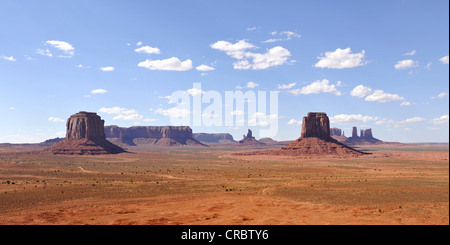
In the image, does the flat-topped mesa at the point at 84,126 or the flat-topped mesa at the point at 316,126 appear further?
the flat-topped mesa at the point at 316,126

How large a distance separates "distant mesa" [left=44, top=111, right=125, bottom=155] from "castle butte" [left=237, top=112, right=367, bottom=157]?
7980 cm

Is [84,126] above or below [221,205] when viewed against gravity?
above

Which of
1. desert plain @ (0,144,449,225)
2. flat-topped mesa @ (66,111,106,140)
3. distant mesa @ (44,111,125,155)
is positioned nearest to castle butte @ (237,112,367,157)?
distant mesa @ (44,111,125,155)

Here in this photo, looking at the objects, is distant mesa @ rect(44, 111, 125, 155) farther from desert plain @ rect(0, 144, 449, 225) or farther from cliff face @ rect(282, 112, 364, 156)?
desert plain @ rect(0, 144, 449, 225)

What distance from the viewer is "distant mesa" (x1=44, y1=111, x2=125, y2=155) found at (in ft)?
435

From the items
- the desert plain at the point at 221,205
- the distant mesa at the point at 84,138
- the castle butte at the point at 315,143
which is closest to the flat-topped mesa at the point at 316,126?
the castle butte at the point at 315,143

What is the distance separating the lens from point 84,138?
472ft

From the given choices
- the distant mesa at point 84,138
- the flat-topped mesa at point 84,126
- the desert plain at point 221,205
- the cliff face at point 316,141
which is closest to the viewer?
Result: the desert plain at point 221,205

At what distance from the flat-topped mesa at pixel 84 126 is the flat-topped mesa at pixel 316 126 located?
108196 millimetres

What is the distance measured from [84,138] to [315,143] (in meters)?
115

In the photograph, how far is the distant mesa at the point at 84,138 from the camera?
435 ft

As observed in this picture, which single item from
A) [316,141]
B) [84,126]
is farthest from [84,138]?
[316,141]

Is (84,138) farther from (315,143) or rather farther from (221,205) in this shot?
(221,205)

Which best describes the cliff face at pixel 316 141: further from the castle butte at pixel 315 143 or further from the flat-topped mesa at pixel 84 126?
the flat-topped mesa at pixel 84 126
